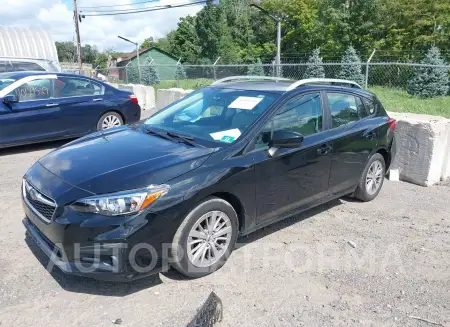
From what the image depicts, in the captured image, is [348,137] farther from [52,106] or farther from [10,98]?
[10,98]

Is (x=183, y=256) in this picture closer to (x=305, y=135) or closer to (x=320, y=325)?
(x=320, y=325)

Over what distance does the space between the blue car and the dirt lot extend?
282cm

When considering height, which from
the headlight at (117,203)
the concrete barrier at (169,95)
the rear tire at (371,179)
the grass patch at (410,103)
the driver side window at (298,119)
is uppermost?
the driver side window at (298,119)

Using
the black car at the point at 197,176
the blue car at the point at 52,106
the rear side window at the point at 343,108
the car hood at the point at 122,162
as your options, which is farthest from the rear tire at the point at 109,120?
the rear side window at the point at 343,108

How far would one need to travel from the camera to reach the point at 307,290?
3189mm

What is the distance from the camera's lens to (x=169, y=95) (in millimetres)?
11242

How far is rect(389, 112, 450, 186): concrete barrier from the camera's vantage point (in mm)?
5719

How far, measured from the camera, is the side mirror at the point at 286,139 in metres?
3.50

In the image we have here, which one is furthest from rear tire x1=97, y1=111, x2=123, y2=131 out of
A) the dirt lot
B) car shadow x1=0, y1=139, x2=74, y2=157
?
the dirt lot

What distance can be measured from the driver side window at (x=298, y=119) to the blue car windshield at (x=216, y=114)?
0.15m

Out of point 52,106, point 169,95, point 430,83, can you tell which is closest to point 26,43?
point 169,95

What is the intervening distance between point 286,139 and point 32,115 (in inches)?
208

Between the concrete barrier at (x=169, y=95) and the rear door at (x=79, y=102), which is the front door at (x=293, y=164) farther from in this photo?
the concrete barrier at (x=169, y=95)

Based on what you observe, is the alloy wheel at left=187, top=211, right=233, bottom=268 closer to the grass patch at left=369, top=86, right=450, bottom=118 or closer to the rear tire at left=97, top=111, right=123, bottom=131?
the rear tire at left=97, top=111, right=123, bottom=131
